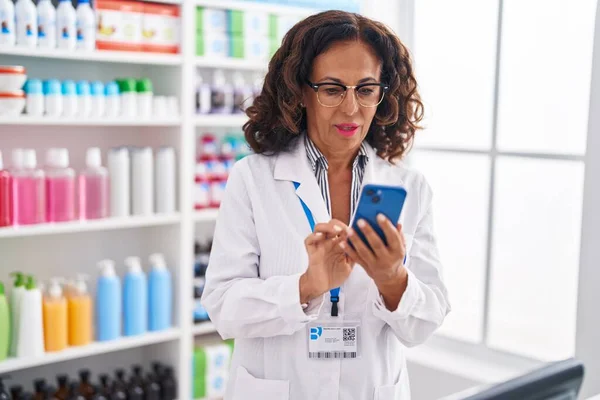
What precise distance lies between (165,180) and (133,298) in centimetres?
49

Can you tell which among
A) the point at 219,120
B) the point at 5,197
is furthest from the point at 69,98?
the point at 219,120

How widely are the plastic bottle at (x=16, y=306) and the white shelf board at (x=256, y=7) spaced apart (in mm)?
1290

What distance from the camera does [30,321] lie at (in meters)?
2.51

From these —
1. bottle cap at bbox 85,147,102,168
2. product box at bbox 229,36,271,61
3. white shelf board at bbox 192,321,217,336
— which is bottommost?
white shelf board at bbox 192,321,217,336

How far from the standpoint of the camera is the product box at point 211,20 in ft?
9.41

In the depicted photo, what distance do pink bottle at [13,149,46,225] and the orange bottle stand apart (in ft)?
1.00

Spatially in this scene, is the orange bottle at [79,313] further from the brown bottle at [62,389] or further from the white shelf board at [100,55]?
the white shelf board at [100,55]

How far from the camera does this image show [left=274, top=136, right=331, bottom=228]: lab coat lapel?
1.47m

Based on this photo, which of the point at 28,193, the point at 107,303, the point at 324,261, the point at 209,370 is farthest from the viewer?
the point at 209,370

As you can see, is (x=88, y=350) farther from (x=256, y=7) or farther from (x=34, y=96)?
(x=256, y=7)

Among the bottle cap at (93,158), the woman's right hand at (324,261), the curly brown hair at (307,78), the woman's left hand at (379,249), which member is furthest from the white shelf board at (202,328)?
the woman's left hand at (379,249)

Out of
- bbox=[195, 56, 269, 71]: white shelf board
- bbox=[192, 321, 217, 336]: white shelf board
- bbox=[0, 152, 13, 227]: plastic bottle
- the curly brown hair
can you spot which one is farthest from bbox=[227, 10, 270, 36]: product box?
the curly brown hair

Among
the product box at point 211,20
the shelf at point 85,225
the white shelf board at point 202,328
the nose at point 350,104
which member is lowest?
the white shelf board at point 202,328

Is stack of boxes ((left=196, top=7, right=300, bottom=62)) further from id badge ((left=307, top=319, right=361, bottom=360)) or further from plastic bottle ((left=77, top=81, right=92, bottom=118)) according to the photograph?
id badge ((left=307, top=319, right=361, bottom=360))
